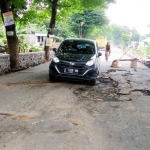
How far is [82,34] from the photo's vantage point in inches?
1891

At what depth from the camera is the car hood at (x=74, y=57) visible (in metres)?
9.43

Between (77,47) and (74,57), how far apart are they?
1173 millimetres

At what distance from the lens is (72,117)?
567cm

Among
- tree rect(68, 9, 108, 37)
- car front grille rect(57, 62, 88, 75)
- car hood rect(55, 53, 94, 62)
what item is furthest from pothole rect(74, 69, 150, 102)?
tree rect(68, 9, 108, 37)

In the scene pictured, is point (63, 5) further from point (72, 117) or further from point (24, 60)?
→ point (72, 117)

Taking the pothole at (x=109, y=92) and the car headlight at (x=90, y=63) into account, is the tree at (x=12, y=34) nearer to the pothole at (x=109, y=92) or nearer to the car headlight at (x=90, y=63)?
the car headlight at (x=90, y=63)

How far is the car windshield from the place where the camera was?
10461mm

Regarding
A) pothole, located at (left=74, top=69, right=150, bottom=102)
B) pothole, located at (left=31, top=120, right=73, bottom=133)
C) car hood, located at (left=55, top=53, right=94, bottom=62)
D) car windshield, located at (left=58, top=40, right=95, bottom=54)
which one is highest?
car windshield, located at (left=58, top=40, right=95, bottom=54)

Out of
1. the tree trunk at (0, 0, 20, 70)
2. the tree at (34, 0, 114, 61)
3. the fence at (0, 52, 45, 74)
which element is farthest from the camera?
the tree at (34, 0, 114, 61)

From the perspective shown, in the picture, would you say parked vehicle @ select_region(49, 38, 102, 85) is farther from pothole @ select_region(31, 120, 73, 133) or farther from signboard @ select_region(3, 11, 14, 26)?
pothole @ select_region(31, 120, 73, 133)

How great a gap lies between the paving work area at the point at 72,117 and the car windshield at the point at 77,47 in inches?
73.3

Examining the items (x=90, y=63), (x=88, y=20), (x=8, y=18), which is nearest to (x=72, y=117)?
(x=90, y=63)

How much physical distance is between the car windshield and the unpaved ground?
1.90 metres

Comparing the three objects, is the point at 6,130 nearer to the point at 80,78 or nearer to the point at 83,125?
the point at 83,125
